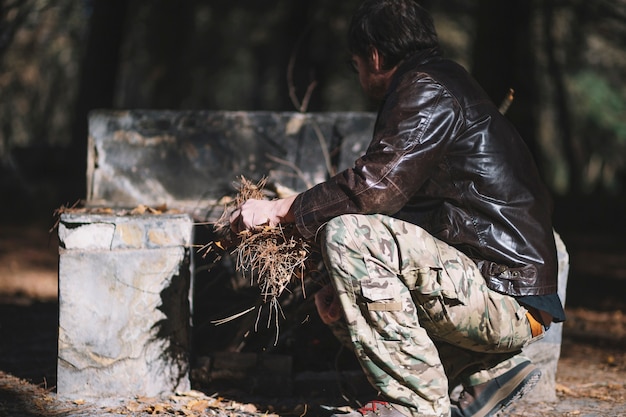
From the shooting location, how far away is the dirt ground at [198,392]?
3.09 metres

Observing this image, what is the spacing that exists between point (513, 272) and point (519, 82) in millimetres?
5870

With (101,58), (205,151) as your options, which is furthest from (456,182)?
(101,58)

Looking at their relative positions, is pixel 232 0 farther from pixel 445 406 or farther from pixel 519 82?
pixel 445 406

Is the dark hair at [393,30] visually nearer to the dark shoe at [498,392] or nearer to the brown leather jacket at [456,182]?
the brown leather jacket at [456,182]

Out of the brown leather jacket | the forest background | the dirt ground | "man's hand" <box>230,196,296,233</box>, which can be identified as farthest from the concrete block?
the forest background

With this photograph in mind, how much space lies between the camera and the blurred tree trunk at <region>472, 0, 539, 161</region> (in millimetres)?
7789

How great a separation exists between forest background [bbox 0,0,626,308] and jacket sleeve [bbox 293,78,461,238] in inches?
102

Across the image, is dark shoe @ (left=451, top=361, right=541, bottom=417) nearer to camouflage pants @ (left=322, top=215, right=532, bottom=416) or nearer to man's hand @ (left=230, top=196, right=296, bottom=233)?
camouflage pants @ (left=322, top=215, right=532, bottom=416)

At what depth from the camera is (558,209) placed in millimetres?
11734

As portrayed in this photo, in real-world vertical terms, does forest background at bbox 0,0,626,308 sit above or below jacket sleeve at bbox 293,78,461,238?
above

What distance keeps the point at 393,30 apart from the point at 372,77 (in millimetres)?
219

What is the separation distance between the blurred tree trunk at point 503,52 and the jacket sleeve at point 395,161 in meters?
5.25

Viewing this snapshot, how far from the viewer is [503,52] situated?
309 inches

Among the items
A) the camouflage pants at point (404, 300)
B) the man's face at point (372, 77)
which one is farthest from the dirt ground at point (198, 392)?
the man's face at point (372, 77)
